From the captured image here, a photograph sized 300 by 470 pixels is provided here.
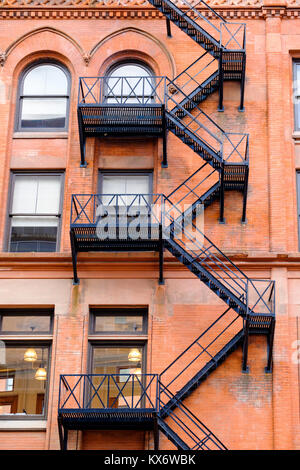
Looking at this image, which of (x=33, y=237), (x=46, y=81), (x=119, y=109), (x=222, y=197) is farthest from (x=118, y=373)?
(x=46, y=81)

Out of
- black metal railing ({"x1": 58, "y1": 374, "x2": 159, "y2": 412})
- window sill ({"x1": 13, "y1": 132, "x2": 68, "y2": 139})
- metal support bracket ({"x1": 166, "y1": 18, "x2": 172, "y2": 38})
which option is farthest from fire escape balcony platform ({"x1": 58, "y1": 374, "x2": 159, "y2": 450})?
metal support bracket ({"x1": 166, "y1": 18, "x2": 172, "y2": 38})

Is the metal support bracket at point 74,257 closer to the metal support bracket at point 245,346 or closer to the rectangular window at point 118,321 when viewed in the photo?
the rectangular window at point 118,321

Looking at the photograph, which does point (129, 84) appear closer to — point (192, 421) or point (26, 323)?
point (26, 323)

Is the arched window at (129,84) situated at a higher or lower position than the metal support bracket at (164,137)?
higher

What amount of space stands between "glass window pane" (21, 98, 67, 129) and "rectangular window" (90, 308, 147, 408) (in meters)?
5.68

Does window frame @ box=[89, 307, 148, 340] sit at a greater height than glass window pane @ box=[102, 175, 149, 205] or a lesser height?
lesser

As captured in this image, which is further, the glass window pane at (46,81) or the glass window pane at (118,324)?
the glass window pane at (46,81)

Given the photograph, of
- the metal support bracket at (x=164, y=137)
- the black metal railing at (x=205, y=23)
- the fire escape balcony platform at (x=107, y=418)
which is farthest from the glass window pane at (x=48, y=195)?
the fire escape balcony platform at (x=107, y=418)

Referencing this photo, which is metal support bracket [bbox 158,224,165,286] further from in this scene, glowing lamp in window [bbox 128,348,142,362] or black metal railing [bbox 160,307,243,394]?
glowing lamp in window [bbox 128,348,142,362]

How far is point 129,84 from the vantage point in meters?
25.0

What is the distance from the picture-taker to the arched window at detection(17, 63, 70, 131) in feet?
82.9

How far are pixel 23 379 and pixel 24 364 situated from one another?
38 centimetres

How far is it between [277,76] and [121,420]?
34.4 feet

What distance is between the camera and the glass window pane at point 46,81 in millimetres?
25719
